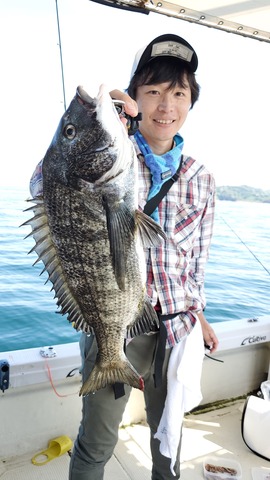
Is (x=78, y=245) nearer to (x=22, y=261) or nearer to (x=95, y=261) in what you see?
(x=95, y=261)

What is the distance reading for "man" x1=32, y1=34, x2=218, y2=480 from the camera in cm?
198

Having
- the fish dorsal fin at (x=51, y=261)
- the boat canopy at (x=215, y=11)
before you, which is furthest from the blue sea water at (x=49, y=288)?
the fish dorsal fin at (x=51, y=261)

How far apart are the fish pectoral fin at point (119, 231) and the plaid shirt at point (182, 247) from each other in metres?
0.45

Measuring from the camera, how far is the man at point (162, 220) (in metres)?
1.97

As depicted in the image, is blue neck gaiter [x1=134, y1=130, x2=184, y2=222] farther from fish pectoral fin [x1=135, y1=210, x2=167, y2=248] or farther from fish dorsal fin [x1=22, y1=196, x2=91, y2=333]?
fish dorsal fin [x1=22, y1=196, x2=91, y2=333]

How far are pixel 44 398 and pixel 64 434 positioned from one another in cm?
38

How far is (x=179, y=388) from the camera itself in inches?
82.7

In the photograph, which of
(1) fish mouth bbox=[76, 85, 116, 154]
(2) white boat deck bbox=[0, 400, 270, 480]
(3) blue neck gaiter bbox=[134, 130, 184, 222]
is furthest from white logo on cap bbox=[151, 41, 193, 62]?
(2) white boat deck bbox=[0, 400, 270, 480]

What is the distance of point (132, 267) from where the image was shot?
1568mm

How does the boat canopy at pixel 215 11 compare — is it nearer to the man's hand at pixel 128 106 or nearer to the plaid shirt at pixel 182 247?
the plaid shirt at pixel 182 247

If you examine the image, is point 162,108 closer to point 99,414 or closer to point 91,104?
point 91,104

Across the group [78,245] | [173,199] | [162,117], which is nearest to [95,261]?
[78,245]

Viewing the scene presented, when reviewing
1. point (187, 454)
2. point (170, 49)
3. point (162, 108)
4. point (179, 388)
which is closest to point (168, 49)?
point (170, 49)

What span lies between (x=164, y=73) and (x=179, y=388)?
1502 mm
